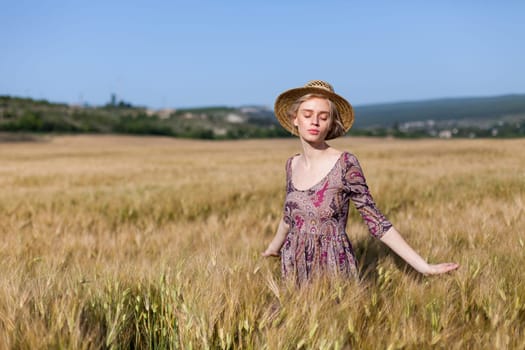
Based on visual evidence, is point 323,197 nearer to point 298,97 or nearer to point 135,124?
point 298,97

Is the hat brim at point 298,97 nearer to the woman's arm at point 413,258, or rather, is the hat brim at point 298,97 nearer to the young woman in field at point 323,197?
the young woman in field at point 323,197

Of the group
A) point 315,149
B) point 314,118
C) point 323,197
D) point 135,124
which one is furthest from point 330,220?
point 135,124

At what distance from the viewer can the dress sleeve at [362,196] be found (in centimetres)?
203

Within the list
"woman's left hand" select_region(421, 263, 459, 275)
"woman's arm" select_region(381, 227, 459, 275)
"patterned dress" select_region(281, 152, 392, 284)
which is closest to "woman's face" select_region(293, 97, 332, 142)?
"patterned dress" select_region(281, 152, 392, 284)

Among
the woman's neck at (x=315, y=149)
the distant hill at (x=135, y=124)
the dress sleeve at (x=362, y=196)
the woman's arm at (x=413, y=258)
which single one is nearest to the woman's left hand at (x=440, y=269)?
the woman's arm at (x=413, y=258)

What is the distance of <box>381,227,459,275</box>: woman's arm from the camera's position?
6.11 ft

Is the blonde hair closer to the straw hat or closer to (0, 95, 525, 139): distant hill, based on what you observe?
the straw hat

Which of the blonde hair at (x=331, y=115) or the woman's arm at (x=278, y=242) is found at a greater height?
the blonde hair at (x=331, y=115)

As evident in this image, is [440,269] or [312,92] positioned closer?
[440,269]

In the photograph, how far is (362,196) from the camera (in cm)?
207

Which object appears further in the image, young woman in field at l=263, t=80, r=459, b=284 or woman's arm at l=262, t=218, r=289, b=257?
woman's arm at l=262, t=218, r=289, b=257

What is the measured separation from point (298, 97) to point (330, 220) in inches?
21.2

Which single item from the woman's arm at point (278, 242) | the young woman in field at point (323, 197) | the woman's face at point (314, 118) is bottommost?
the woman's arm at point (278, 242)

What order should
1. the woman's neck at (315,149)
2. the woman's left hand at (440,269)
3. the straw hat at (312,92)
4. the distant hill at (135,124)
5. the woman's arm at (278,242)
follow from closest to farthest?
the woman's left hand at (440,269), the straw hat at (312,92), the woman's neck at (315,149), the woman's arm at (278,242), the distant hill at (135,124)
